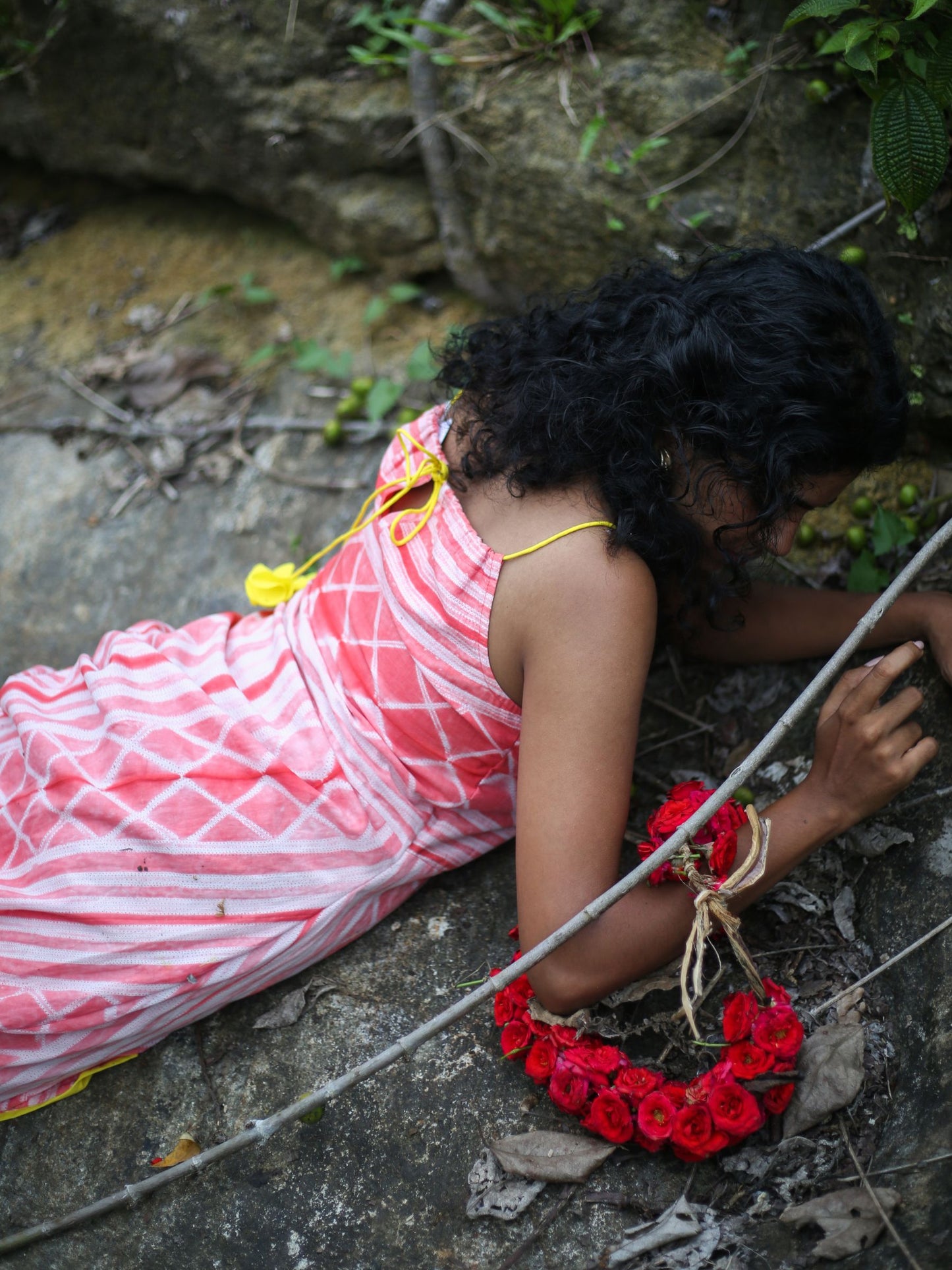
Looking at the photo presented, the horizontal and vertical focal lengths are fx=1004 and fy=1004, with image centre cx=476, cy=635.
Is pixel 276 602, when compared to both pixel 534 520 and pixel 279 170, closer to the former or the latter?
pixel 534 520

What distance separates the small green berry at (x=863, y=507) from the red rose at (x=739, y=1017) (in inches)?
50.9

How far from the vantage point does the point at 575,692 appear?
1674 mm

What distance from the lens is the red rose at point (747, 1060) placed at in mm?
1707

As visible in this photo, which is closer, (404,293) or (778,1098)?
(778,1098)

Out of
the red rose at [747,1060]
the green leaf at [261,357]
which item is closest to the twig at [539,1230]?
the red rose at [747,1060]

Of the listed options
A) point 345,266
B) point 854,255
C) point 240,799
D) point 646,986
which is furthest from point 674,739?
point 345,266

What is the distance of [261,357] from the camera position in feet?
11.9

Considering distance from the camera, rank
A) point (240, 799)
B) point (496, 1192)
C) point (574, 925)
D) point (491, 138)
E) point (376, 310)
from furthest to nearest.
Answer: point (376, 310), point (491, 138), point (240, 799), point (496, 1192), point (574, 925)

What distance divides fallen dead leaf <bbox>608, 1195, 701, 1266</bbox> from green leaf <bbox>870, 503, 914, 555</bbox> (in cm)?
147

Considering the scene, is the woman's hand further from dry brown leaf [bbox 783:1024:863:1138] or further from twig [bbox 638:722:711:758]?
twig [bbox 638:722:711:758]

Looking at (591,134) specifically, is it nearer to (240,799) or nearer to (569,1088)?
(240,799)

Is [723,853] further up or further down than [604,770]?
further down

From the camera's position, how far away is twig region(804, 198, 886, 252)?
239cm

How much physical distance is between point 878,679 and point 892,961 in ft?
1.57
